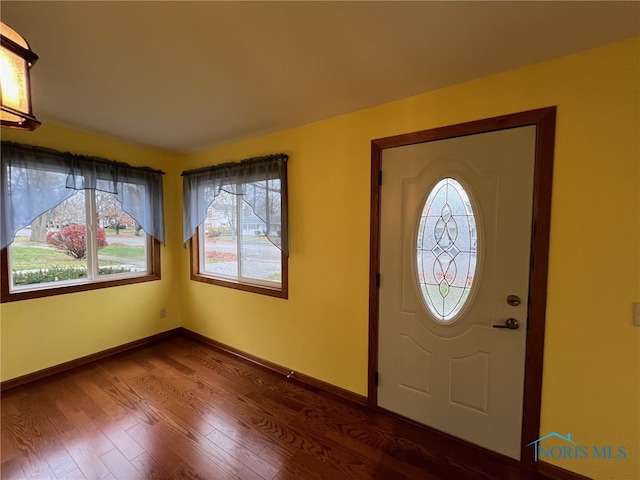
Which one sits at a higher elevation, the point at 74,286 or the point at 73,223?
the point at 73,223

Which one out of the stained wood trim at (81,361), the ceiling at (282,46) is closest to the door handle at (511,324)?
the ceiling at (282,46)

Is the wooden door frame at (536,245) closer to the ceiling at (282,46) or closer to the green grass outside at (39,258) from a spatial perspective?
the ceiling at (282,46)

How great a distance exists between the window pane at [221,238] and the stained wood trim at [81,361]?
981 mm

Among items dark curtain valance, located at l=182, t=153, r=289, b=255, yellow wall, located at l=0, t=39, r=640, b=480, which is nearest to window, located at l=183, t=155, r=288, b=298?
dark curtain valance, located at l=182, t=153, r=289, b=255

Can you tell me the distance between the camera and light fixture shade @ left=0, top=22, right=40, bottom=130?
0.82 m

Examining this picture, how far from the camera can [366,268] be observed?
6.89 ft

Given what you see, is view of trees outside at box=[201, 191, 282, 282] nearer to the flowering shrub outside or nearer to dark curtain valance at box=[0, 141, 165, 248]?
dark curtain valance at box=[0, 141, 165, 248]

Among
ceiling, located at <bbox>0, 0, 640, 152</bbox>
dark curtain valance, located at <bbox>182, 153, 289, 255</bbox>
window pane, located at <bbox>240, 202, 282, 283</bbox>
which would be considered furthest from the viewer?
window pane, located at <bbox>240, 202, 282, 283</bbox>

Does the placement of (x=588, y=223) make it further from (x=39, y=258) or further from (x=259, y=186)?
(x=39, y=258)

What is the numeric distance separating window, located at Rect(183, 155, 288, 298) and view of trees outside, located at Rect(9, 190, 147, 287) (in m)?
0.66

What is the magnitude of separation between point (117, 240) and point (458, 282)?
3468 mm

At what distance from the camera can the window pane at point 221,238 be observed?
3.05 metres

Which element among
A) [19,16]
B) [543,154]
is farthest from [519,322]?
[19,16]

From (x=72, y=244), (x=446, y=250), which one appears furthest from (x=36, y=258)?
(x=446, y=250)
